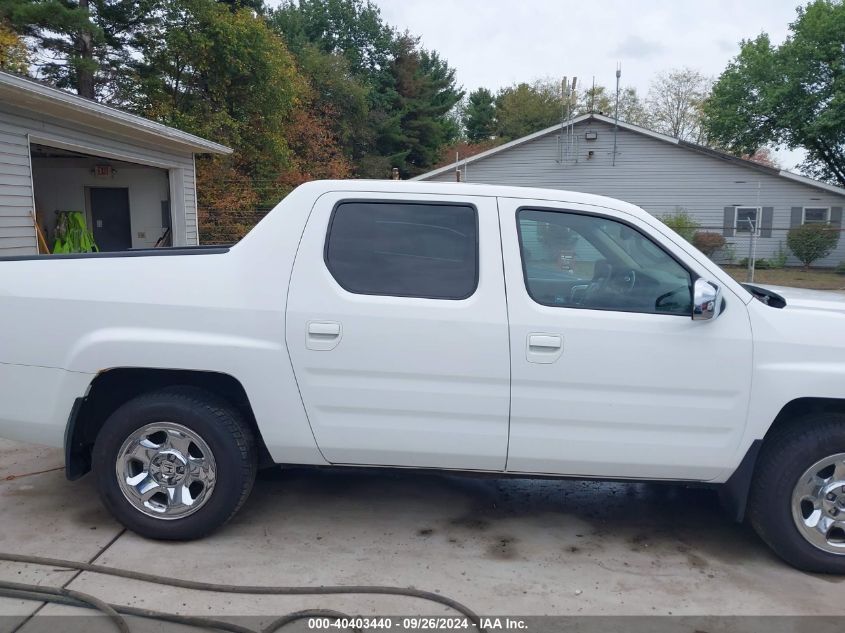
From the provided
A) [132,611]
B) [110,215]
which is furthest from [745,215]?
[132,611]

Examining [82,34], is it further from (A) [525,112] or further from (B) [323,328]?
(A) [525,112]

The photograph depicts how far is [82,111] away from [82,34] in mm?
14646

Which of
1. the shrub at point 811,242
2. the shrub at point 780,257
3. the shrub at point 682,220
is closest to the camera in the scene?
the shrub at point 682,220

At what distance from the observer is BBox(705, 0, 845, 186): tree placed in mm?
28047

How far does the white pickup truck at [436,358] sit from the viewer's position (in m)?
3.67

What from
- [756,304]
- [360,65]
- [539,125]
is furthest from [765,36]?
[756,304]

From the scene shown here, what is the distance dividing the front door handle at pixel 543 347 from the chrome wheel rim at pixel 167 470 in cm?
178

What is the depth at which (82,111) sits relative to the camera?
10094 millimetres

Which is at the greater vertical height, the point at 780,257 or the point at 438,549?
the point at 780,257

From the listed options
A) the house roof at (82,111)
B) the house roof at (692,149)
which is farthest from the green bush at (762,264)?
the house roof at (82,111)

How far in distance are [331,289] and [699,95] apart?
59180 mm

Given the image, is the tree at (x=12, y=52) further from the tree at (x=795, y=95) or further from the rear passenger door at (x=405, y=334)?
the tree at (x=795, y=95)

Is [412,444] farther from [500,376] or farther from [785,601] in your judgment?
[785,601]

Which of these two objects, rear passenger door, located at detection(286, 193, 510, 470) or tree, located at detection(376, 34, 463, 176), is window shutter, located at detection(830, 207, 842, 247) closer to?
tree, located at detection(376, 34, 463, 176)
